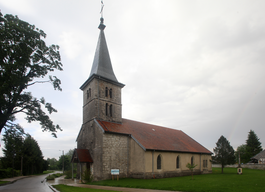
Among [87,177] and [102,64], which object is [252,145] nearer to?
[102,64]

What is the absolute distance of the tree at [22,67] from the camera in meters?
13.4

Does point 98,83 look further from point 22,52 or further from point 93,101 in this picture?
point 22,52

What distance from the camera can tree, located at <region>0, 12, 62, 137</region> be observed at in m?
13.4

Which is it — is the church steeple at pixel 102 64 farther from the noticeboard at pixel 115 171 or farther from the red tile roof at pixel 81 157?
the noticeboard at pixel 115 171

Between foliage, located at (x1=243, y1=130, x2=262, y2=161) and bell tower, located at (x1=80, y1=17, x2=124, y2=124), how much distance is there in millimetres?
50156

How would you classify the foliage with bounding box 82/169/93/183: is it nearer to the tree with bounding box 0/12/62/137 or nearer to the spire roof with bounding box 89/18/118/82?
the tree with bounding box 0/12/62/137

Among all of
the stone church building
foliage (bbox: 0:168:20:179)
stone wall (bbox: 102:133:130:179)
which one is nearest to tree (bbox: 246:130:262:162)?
the stone church building

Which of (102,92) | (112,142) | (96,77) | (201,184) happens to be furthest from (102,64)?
(201,184)

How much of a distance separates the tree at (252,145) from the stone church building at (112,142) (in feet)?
119

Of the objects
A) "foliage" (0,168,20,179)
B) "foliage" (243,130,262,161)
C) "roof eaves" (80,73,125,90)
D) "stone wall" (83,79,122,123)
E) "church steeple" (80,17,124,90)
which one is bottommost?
"foliage" (0,168,20,179)

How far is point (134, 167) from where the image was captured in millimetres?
22812

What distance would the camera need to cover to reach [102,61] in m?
28.0

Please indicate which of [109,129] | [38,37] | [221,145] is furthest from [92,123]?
[221,145]

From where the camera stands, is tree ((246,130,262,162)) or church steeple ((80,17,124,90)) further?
tree ((246,130,262,162))
